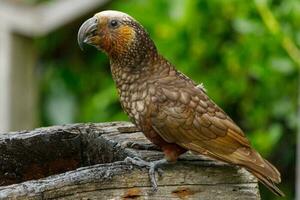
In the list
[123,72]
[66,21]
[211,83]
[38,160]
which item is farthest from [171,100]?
[211,83]

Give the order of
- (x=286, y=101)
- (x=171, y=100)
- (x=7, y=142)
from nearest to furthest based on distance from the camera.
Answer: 1. (x=171, y=100)
2. (x=7, y=142)
3. (x=286, y=101)

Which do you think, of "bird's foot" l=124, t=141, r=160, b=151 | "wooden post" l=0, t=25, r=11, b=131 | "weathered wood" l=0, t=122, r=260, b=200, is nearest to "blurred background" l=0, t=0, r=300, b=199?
"wooden post" l=0, t=25, r=11, b=131

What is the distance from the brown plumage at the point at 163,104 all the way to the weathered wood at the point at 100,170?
0.07 m

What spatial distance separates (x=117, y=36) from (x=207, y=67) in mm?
3182

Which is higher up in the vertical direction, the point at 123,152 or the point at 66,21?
the point at 66,21

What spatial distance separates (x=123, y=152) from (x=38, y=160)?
0.36 m

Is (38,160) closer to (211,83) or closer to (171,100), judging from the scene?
(171,100)

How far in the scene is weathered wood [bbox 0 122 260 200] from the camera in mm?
3543

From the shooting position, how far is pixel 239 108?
7016mm

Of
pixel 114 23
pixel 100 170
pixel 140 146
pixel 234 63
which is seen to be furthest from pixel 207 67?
pixel 100 170

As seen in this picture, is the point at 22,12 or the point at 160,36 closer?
the point at 22,12

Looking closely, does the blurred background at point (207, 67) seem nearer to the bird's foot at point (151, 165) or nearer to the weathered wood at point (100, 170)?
the weathered wood at point (100, 170)

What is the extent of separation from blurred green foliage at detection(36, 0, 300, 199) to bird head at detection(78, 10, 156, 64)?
2.59 metres

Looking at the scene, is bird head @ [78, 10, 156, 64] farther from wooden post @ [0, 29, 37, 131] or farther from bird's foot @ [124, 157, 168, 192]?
wooden post @ [0, 29, 37, 131]
